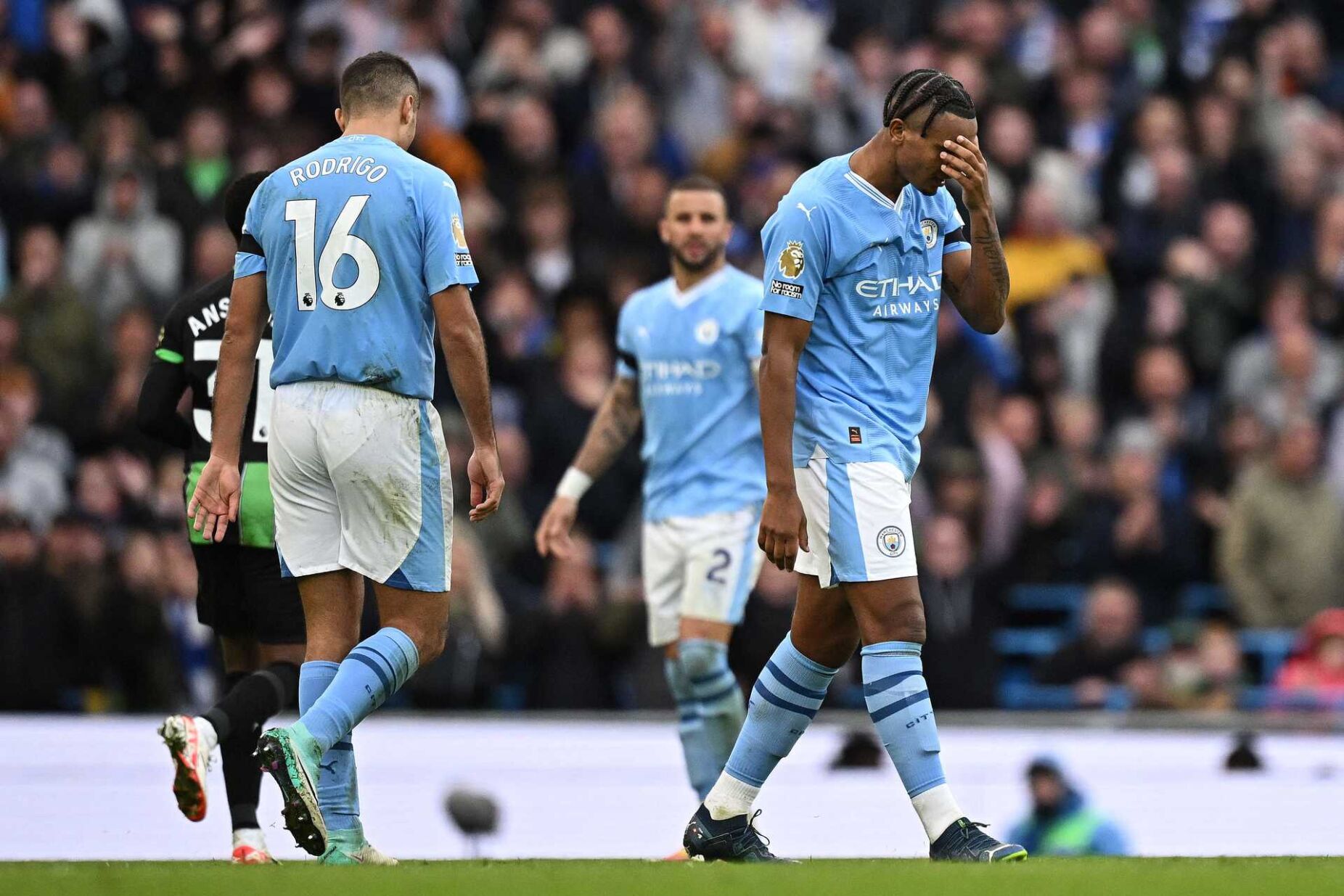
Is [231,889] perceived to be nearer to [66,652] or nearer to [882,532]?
[882,532]

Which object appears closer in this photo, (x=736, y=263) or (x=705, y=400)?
(x=705, y=400)

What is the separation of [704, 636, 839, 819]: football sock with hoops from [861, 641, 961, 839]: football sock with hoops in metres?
0.34

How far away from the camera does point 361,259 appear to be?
6957mm

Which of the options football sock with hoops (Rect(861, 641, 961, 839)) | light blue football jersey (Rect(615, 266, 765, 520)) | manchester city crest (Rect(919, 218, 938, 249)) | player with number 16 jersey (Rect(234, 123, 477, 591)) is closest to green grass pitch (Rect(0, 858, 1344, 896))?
football sock with hoops (Rect(861, 641, 961, 839))

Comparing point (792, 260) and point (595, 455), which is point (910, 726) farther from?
point (595, 455)

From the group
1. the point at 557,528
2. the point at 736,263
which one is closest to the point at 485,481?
the point at 557,528

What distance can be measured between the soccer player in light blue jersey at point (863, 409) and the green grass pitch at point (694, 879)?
730mm

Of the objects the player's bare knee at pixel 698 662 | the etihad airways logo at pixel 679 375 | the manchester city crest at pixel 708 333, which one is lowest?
the player's bare knee at pixel 698 662

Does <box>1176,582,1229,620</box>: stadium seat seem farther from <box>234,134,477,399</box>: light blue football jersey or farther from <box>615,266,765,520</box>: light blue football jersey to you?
<box>234,134,477,399</box>: light blue football jersey

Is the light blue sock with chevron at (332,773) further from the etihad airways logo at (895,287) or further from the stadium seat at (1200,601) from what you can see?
the stadium seat at (1200,601)

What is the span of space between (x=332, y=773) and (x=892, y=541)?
200cm

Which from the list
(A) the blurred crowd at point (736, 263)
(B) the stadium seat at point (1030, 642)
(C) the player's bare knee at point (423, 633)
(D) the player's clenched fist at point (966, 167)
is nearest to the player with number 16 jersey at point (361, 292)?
(C) the player's bare knee at point (423, 633)

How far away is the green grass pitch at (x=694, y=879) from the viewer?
5652mm

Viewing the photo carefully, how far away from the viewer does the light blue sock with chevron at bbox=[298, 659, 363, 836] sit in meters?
7.02
